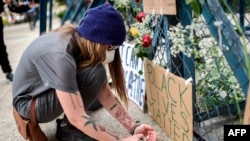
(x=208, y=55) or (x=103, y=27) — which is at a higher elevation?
(x=103, y=27)

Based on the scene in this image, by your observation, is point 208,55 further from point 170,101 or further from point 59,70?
point 59,70

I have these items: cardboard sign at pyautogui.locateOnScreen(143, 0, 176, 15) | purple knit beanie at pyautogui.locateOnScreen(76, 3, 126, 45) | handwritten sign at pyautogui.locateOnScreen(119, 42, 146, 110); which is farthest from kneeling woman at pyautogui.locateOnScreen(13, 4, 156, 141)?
handwritten sign at pyautogui.locateOnScreen(119, 42, 146, 110)

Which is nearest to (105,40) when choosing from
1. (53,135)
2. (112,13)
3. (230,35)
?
(112,13)

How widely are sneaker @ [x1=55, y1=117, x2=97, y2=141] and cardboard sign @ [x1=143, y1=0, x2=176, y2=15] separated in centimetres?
79

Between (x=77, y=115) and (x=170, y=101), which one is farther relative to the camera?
(x=170, y=101)

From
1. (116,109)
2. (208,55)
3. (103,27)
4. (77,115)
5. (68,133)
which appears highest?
(103,27)

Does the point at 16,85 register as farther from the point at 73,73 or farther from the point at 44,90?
the point at 73,73

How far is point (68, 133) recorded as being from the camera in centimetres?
189

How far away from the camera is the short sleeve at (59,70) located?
1.44 metres

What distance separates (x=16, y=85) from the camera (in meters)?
1.73

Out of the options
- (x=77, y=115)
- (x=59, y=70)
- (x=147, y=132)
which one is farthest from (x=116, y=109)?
(x=59, y=70)

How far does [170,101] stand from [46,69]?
0.65m

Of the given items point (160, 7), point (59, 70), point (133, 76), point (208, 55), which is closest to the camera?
point (59, 70)

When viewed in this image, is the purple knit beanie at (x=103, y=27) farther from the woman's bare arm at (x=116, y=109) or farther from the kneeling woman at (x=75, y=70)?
the woman's bare arm at (x=116, y=109)
